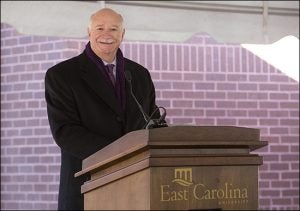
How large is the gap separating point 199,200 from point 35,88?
4.38 meters

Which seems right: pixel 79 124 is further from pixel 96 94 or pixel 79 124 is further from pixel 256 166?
pixel 256 166

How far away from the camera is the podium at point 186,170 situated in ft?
6.46

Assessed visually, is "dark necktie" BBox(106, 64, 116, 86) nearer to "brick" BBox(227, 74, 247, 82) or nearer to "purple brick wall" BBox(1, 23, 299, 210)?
"purple brick wall" BBox(1, 23, 299, 210)

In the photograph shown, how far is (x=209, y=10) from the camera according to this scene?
3883 millimetres

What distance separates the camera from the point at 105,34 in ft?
9.87

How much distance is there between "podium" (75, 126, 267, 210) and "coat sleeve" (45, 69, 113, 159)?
17.6 inches

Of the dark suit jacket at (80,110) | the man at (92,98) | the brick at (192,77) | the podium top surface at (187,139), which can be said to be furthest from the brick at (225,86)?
the podium top surface at (187,139)

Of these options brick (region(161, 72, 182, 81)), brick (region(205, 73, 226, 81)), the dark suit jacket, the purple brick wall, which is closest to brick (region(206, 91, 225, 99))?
the purple brick wall

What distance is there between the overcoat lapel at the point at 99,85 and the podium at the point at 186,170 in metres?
0.74

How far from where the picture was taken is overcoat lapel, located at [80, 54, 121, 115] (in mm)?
2891

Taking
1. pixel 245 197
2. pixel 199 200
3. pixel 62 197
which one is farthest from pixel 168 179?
pixel 62 197

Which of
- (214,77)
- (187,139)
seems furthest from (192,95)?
(187,139)

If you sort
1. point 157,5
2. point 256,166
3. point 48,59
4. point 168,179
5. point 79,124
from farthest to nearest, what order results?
point 48,59, point 157,5, point 79,124, point 256,166, point 168,179

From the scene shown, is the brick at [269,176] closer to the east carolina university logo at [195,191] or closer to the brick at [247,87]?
the brick at [247,87]
